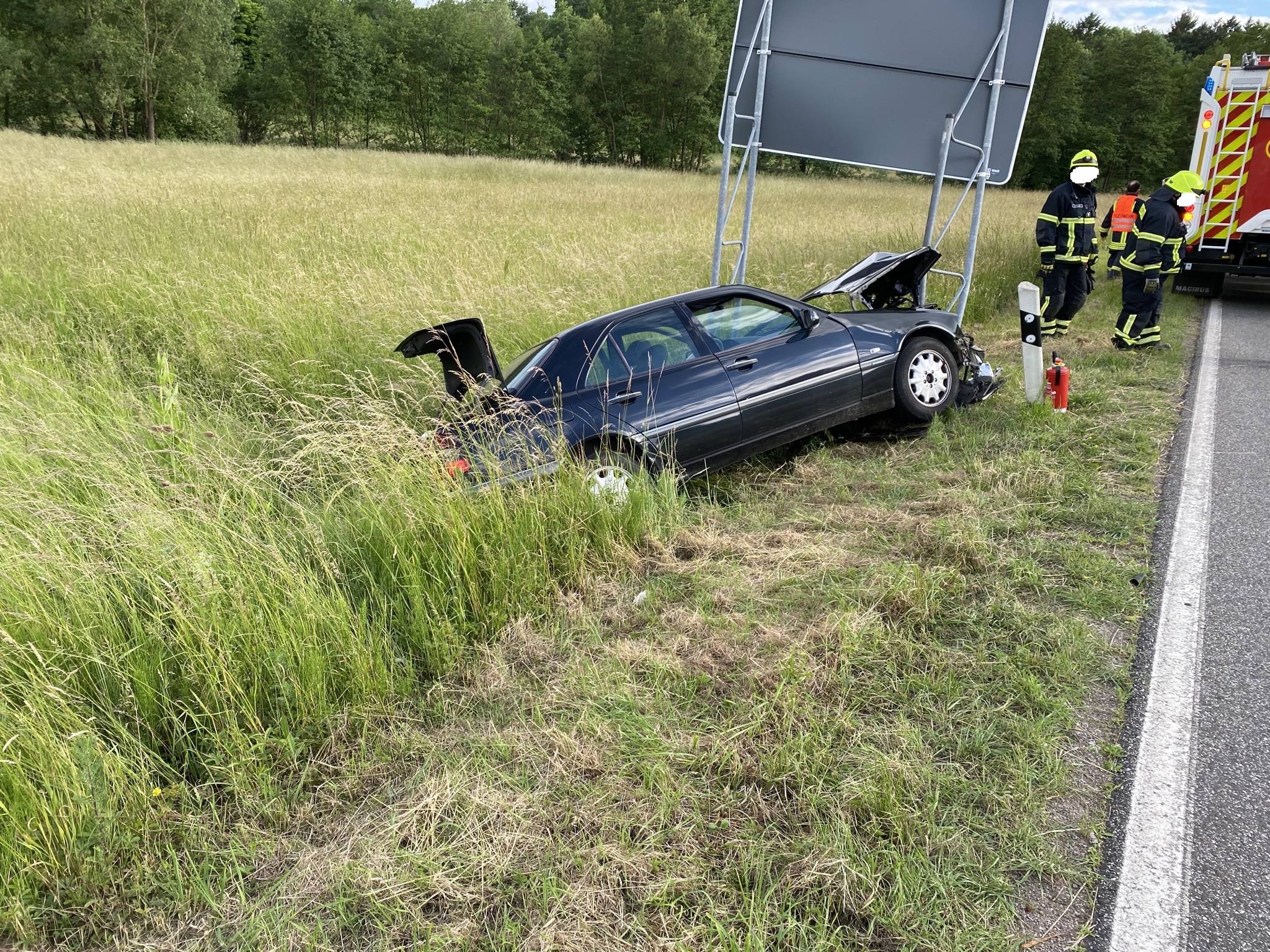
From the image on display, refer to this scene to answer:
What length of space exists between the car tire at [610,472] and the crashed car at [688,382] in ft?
0.04

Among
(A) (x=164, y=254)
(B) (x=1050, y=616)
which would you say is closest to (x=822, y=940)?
(B) (x=1050, y=616)

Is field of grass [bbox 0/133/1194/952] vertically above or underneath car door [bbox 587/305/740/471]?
underneath

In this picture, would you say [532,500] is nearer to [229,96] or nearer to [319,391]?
[319,391]

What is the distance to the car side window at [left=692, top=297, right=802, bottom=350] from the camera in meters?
5.68

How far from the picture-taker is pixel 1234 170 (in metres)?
11.4

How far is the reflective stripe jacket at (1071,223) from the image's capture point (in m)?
9.21

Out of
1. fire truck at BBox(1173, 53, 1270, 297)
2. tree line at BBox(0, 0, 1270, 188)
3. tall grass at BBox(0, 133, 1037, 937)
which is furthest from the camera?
tree line at BBox(0, 0, 1270, 188)

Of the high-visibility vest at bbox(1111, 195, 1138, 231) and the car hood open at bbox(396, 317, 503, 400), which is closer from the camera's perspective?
the car hood open at bbox(396, 317, 503, 400)

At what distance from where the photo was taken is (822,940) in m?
2.14

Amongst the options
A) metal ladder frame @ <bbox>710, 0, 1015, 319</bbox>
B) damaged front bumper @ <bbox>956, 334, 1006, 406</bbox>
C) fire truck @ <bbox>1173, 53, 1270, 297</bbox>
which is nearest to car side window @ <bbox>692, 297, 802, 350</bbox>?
→ damaged front bumper @ <bbox>956, 334, 1006, 406</bbox>

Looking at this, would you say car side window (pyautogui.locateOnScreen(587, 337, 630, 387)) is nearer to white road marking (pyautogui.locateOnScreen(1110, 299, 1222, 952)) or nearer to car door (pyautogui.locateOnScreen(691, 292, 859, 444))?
car door (pyautogui.locateOnScreen(691, 292, 859, 444))

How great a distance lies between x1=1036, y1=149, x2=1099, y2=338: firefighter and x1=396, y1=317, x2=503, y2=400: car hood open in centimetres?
688

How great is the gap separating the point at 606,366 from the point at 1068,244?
6872mm

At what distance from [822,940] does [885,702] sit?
1.14 metres
